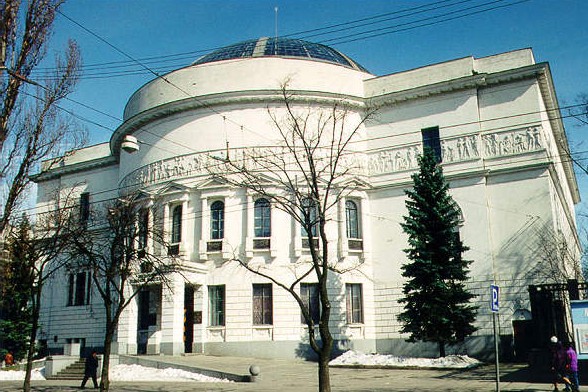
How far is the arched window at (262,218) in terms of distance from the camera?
104 ft

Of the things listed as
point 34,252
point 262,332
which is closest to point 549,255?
point 262,332

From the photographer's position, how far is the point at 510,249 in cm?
2939

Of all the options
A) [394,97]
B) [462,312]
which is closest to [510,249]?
[462,312]

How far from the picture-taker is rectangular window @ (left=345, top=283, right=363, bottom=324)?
31625 millimetres

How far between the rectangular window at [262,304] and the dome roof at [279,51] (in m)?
13.9

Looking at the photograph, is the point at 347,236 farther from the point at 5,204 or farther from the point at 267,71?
the point at 5,204

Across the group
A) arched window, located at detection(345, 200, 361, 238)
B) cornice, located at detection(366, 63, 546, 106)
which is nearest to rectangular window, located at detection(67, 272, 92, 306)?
arched window, located at detection(345, 200, 361, 238)

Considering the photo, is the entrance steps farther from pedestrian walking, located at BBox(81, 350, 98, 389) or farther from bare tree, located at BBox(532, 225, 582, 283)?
bare tree, located at BBox(532, 225, 582, 283)

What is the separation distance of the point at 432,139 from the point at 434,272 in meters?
9.11

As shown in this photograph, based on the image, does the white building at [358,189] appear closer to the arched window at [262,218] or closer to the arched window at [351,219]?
the arched window at [351,219]

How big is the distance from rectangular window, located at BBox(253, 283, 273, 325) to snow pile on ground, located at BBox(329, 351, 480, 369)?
515cm

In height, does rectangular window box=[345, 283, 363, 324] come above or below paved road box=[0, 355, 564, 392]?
above

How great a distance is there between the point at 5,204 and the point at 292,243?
1809 centimetres

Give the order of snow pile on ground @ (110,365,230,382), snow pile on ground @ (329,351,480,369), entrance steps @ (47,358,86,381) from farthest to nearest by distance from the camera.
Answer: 1. entrance steps @ (47,358,86,381)
2. snow pile on ground @ (329,351,480,369)
3. snow pile on ground @ (110,365,230,382)
